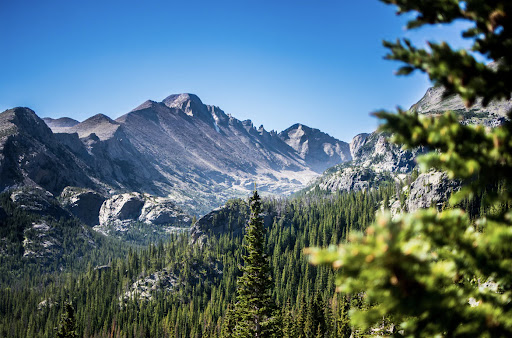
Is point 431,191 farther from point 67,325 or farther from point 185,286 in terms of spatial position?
point 67,325

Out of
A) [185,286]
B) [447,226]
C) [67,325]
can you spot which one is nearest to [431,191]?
[185,286]

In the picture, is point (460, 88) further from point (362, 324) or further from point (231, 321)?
point (231, 321)

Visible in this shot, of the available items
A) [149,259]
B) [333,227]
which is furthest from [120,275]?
[333,227]

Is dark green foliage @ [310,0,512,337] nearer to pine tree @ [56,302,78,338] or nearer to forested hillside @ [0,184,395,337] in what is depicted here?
pine tree @ [56,302,78,338]

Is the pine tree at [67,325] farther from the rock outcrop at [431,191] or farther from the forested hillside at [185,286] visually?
the rock outcrop at [431,191]

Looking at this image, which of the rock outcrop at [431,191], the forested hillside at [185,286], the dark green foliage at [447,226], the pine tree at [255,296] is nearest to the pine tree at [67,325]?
the pine tree at [255,296]

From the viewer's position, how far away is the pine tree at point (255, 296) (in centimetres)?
2548

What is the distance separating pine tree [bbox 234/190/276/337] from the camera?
83.6 ft

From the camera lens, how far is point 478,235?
12.7 ft

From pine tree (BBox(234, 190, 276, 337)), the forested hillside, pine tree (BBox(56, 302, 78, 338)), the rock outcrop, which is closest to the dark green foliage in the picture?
pine tree (BBox(234, 190, 276, 337))

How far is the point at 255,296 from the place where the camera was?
26250mm

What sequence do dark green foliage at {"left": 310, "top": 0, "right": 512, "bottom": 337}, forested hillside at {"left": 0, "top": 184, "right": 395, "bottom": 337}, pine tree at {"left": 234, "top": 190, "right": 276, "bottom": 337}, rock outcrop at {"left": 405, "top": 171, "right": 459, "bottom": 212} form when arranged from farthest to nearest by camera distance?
rock outcrop at {"left": 405, "top": 171, "right": 459, "bottom": 212}
forested hillside at {"left": 0, "top": 184, "right": 395, "bottom": 337}
pine tree at {"left": 234, "top": 190, "right": 276, "bottom": 337}
dark green foliage at {"left": 310, "top": 0, "right": 512, "bottom": 337}

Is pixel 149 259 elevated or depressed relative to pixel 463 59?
depressed

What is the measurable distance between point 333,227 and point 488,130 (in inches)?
6728
